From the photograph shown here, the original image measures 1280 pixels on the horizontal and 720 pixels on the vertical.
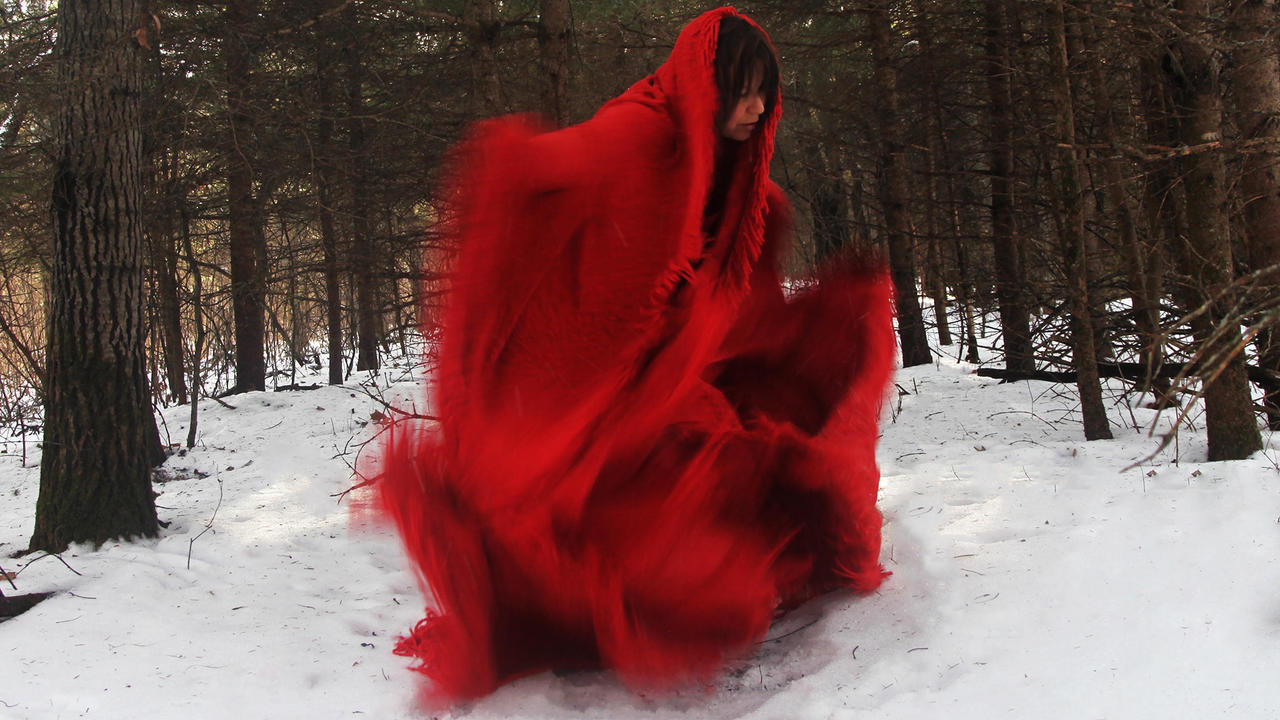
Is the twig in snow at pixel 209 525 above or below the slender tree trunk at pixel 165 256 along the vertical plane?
below

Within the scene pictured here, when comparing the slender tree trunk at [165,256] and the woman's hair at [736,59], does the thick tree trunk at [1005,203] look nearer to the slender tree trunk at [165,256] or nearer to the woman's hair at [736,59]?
the woman's hair at [736,59]

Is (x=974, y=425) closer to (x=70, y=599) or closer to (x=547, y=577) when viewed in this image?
(x=547, y=577)

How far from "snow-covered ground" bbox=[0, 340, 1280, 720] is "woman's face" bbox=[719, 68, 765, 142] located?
58.0 inches

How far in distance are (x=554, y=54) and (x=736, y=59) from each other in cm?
376

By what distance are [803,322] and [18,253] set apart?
7.01 m

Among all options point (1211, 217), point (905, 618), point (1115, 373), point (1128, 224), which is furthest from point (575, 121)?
point (905, 618)

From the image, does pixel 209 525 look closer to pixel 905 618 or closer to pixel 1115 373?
pixel 905 618

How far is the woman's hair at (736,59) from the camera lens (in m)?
2.67

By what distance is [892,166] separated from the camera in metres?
7.75

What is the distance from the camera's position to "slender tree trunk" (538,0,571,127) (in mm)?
6035

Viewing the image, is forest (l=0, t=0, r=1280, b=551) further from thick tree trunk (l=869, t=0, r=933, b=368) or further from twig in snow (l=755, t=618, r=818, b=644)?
twig in snow (l=755, t=618, r=818, b=644)

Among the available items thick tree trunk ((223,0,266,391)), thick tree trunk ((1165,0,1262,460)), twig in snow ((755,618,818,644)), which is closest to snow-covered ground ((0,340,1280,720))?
twig in snow ((755,618,818,644))

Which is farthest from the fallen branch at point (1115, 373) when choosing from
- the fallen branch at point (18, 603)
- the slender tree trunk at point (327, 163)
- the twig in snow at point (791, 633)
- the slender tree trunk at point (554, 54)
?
the slender tree trunk at point (327, 163)

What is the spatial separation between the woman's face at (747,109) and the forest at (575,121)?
2.53 feet
